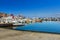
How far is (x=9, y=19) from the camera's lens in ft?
280
